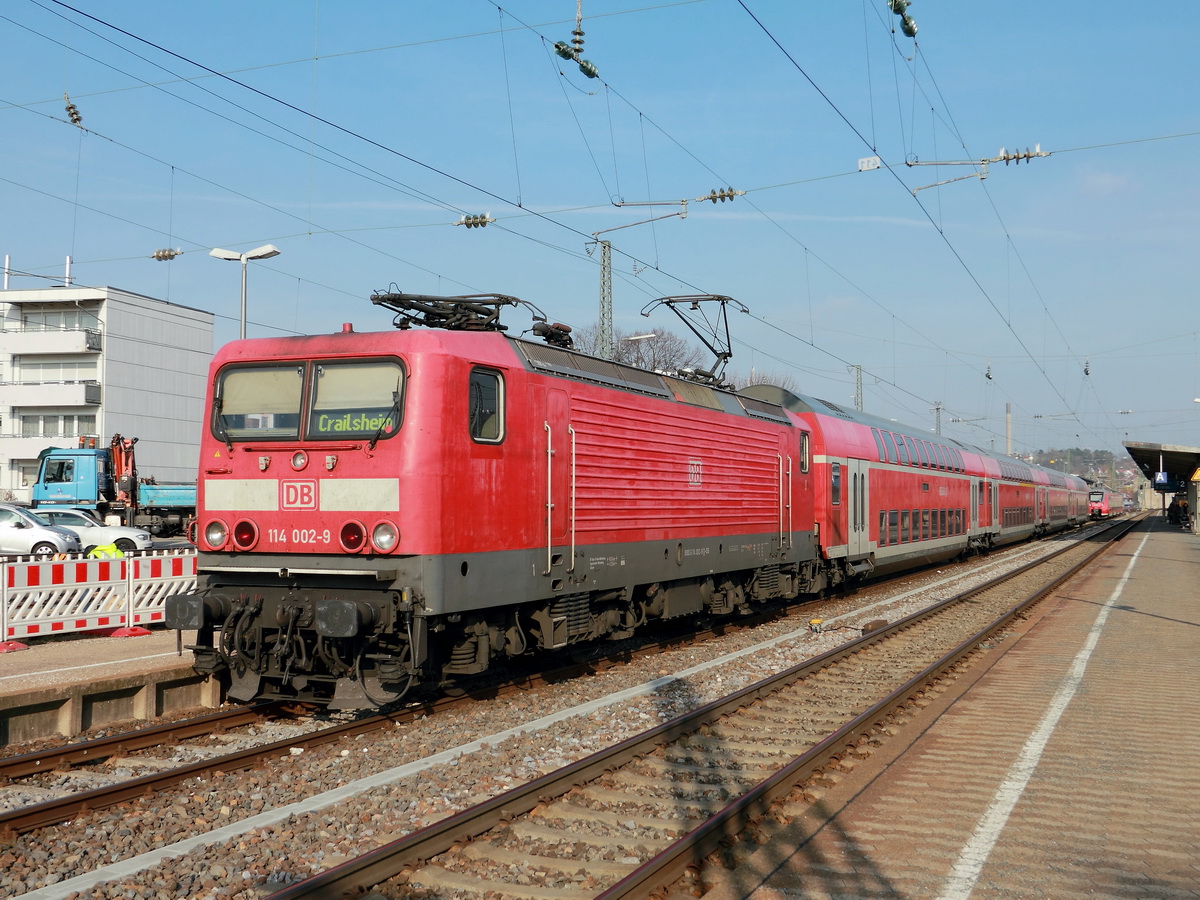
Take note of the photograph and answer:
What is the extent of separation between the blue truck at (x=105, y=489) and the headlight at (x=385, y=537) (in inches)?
1270

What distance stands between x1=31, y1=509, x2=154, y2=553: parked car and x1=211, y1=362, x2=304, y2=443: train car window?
16708mm

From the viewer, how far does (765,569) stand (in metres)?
16.6

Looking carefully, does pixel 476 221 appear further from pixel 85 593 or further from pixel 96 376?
pixel 96 376

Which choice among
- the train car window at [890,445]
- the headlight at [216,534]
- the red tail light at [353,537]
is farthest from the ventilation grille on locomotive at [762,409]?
the headlight at [216,534]

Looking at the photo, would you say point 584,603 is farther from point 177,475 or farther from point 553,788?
point 177,475

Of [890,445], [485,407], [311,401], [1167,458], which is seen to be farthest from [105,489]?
[1167,458]

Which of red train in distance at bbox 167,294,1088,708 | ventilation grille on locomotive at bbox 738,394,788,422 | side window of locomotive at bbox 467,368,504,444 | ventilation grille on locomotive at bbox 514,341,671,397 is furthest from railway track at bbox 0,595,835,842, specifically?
ventilation grille on locomotive at bbox 738,394,788,422

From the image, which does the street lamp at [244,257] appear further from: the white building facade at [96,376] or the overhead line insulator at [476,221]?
the white building facade at [96,376]

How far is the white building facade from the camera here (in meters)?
58.5

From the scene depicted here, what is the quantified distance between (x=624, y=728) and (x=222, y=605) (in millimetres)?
3749

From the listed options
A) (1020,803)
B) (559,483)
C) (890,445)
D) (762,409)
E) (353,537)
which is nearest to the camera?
(1020,803)

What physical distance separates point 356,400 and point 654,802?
433 centimetres

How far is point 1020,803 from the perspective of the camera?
674cm

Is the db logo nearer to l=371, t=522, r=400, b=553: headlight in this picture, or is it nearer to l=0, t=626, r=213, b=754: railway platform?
l=371, t=522, r=400, b=553: headlight
